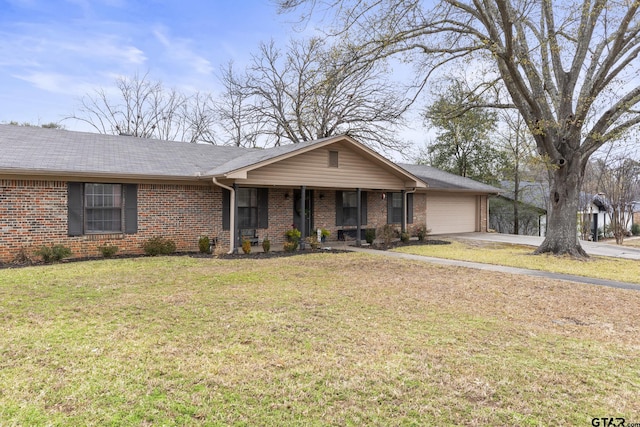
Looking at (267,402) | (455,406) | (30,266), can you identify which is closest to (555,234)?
(455,406)

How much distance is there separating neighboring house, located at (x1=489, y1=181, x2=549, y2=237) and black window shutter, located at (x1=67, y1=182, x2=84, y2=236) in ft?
72.0

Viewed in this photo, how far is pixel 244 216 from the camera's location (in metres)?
13.8

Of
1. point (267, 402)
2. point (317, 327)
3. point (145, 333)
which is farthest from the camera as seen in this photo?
point (317, 327)

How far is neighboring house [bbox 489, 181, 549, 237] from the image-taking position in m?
24.6

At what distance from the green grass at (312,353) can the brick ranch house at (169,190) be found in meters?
3.11

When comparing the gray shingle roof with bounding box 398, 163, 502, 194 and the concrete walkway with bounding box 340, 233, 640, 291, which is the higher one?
the gray shingle roof with bounding box 398, 163, 502, 194

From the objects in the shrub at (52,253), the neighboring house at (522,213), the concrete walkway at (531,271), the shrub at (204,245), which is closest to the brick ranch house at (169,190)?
the shrub at (52,253)

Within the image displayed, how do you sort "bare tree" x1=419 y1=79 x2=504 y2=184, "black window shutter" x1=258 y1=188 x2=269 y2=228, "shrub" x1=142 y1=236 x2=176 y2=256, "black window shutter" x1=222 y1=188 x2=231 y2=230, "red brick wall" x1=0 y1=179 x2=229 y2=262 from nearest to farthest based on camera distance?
"red brick wall" x1=0 y1=179 x2=229 y2=262, "shrub" x1=142 y1=236 x2=176 y2=256, "black window shutter" x1=222 y1=188 x2=231 y2=230, "black window shutter" x1=258 y1=188 x2=269 y2=228, "bare tree" x1=419 y1=79 x2=504 y2=184

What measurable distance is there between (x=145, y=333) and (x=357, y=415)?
288cm

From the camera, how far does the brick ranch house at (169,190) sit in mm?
10156

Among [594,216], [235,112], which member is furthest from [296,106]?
[594,216]

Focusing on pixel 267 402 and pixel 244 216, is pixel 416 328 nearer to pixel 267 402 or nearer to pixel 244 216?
pixel 267 402

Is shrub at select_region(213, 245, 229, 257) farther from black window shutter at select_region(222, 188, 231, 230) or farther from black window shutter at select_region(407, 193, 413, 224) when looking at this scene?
black window shutter at select_region(407, 193, 413, 224)

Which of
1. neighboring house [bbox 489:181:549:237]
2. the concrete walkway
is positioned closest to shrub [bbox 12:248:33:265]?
the concrete walkway
